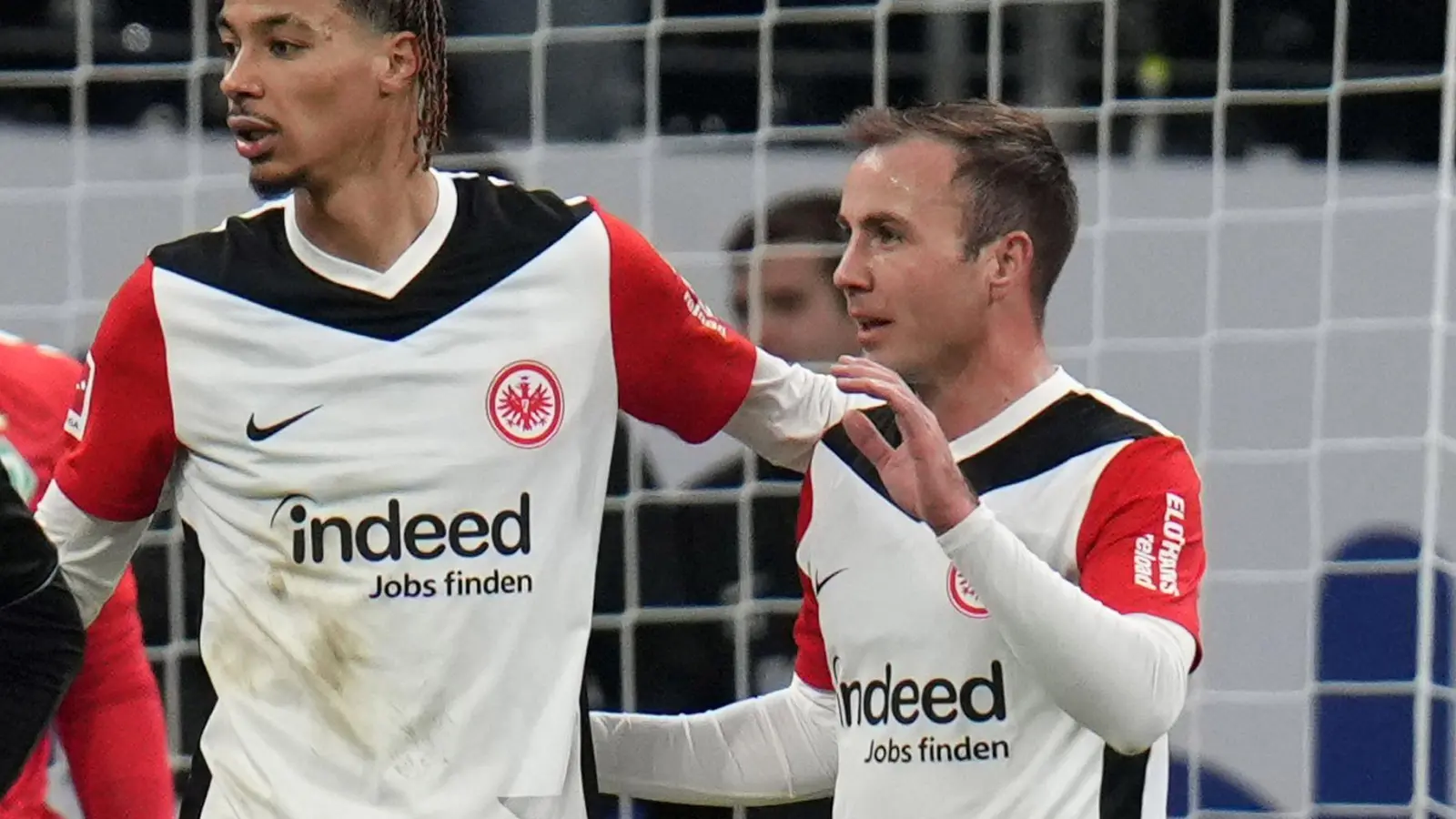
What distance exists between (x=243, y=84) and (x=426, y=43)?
8.2 inches

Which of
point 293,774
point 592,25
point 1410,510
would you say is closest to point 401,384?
point 293,774

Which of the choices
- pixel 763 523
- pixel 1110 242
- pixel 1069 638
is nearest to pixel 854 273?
pixel 1069 638

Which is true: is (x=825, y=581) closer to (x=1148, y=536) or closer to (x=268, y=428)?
(x=1148, y=536)

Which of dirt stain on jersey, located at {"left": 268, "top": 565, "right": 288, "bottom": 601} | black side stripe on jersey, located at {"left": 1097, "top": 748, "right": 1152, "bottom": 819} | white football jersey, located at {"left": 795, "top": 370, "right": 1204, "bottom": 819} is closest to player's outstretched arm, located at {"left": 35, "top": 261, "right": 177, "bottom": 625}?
dirt stain on jersey, located at {"left": 268, "top": 565, "right": 288, "bottom": 601}

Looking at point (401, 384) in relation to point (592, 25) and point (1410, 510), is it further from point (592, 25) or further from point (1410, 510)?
point (1410, 510)

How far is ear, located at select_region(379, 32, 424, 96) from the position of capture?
2123mm

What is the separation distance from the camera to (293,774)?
81.8 inches

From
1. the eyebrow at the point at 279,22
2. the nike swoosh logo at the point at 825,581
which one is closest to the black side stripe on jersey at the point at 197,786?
the eyebrow at the point at 279,22

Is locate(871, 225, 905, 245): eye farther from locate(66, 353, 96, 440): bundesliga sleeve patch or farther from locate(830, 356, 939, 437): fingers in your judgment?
locate(66, 353, 96, 440): bundesliga sleeve patch

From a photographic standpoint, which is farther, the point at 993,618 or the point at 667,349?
the point at 667,349

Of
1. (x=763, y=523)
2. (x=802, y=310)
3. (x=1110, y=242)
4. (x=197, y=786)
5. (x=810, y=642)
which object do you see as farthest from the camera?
(x=1110, y=242)

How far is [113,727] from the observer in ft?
8.17

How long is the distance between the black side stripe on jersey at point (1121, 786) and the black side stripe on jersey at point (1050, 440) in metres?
0.28

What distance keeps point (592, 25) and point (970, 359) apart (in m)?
1.76
